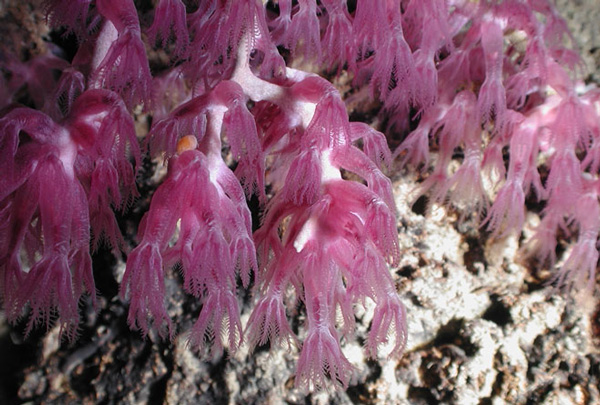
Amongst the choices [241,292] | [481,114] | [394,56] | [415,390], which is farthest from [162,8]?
[415,390]

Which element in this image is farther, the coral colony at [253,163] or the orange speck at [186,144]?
the orange speck at [186,144]

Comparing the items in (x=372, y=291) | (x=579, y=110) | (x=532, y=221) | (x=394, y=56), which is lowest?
(x=532, y=221)

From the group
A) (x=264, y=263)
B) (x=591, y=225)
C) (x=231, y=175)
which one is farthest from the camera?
(x=591, y=225)

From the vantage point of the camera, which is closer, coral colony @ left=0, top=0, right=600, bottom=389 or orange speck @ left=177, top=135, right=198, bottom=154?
coral colony @ left=0, top=0, right=600, bottom=389

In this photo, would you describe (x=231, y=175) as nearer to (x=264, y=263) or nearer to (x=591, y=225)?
(x=264, y=263)

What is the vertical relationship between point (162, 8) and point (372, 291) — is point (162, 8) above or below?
above

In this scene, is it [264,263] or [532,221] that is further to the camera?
[532,221]

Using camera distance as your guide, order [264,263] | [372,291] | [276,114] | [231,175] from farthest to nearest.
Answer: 1. [276,114]
2. [264,263]
3. [231,175]
4. [372,291]

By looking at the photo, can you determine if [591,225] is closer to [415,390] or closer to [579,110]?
[579,110]
